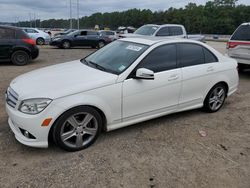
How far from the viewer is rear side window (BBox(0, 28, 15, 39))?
993cm

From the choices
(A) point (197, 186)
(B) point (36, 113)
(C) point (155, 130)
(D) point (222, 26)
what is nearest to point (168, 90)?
(C) point (155, 130)

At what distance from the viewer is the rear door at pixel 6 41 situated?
991cm

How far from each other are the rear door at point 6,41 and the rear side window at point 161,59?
7.72 m

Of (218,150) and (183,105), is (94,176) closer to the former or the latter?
(218,150)

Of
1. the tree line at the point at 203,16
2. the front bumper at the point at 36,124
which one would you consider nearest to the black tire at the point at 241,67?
the front bumper at the point at 36,124

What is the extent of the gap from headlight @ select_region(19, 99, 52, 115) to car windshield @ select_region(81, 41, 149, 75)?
1.13m

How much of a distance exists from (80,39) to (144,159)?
17.0 metres

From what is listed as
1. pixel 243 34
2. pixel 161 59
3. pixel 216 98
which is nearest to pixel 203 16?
pixel 243 34

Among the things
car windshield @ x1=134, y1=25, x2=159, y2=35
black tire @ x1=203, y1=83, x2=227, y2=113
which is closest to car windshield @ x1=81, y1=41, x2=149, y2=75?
black tire @ x1=203, y1=83, x2=227, y2=113

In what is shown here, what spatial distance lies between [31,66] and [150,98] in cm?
753

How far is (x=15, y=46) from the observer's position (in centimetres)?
1018

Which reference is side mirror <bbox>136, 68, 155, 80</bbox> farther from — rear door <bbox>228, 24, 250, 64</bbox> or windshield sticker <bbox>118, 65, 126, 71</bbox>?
rear door <bbox>228, 24, 250, 64</bbox>

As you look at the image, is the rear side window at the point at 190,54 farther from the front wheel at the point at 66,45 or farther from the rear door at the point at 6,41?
the front wheel at the point at 66,45

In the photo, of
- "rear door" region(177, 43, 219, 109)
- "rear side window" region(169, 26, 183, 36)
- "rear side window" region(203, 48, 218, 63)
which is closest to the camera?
"rear door" region(177, 43, 219, 109)
